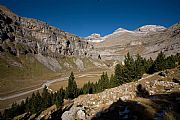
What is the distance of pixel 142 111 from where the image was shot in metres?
22.2

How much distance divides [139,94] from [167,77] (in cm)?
1314

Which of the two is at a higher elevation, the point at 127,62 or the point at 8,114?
the point at 127,62

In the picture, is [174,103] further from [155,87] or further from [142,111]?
[155,87]

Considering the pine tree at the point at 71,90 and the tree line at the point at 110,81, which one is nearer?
the tree line at the point at 110,81

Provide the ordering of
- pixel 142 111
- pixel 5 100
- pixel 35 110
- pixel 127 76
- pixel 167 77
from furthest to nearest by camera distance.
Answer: pixel 5 100
pixel 35 110
pixel 127 76
pixel 167 77
pixel 142 111

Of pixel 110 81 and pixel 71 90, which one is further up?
pixel 110 81

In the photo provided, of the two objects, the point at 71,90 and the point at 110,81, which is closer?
the point at 110,81

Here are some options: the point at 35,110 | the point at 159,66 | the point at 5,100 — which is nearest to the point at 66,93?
the point at 35,110

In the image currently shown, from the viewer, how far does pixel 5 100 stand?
120250 mm

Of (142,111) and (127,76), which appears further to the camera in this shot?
(127,76)

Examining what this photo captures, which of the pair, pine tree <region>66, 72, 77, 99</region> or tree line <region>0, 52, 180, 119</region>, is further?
pine tree <region>66, 72, 77, 99</region>

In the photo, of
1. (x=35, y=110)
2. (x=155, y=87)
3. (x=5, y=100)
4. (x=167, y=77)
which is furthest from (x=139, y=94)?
(x=5, y=100)

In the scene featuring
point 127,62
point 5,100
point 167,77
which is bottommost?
point 5,100

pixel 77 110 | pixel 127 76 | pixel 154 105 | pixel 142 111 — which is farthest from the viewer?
pixel 127 76
